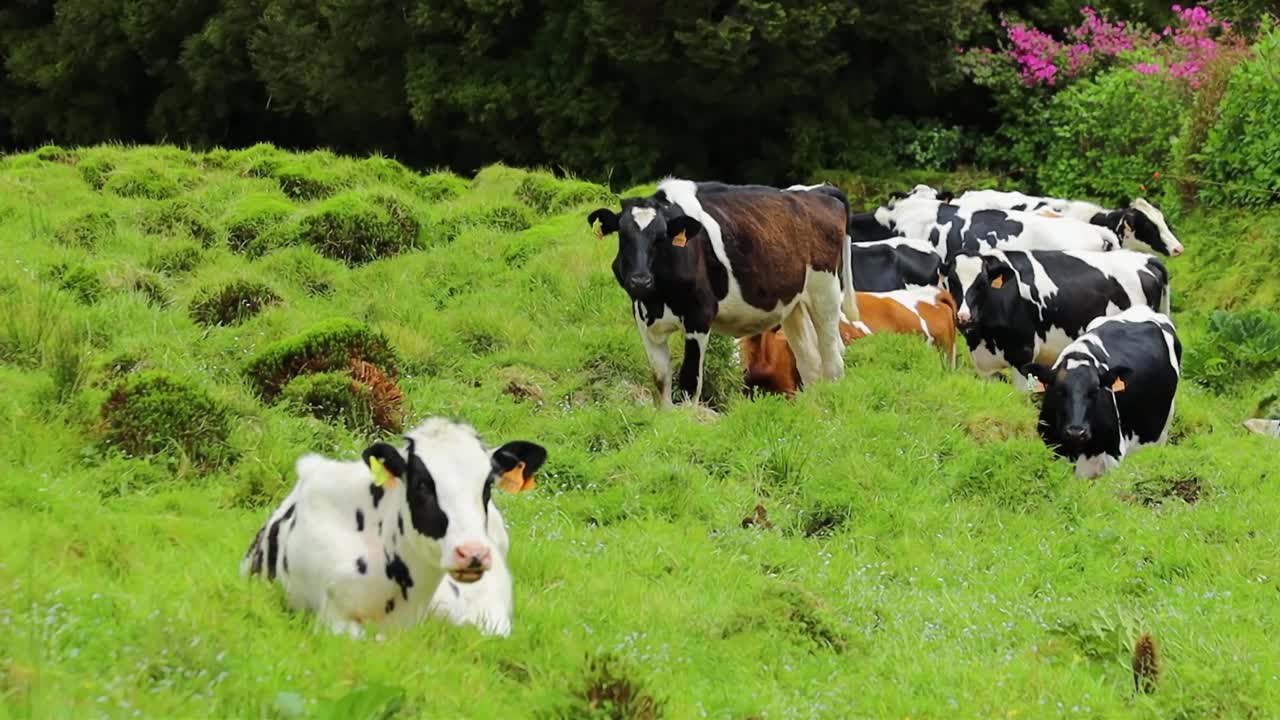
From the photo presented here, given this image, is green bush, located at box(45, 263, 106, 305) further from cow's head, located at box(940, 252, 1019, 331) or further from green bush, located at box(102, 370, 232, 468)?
cow's head, located at box(940, 252, 1019, 331)

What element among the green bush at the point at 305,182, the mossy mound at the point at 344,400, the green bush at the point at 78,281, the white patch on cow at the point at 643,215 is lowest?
the green bush at the point at 305,182

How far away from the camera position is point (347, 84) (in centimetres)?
2728

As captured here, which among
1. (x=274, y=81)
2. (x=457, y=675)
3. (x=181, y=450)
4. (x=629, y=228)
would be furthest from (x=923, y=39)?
(x=457, y=675)

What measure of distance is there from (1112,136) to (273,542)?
1988 centimetres

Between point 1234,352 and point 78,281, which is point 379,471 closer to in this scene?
point 78,281

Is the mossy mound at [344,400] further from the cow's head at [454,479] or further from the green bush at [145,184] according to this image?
the green bush at [145,184]

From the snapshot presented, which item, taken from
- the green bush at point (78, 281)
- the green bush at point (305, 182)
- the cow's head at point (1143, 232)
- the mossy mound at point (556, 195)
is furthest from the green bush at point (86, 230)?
the cow's head at point (1143, 232)

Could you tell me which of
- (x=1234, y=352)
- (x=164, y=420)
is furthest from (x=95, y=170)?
(x=1234, y=352)

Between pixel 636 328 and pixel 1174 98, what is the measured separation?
43.1 feet

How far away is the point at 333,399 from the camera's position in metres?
10.0

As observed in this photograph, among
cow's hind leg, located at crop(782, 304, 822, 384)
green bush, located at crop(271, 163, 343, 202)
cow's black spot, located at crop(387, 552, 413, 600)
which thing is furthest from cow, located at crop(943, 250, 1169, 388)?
cow's black spot, located at crop(387, 552, 413, 600)

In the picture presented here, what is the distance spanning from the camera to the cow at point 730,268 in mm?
11617

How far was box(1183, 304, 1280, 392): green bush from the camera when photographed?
1517 cm

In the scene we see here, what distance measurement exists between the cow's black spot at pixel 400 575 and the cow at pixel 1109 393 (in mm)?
6779
